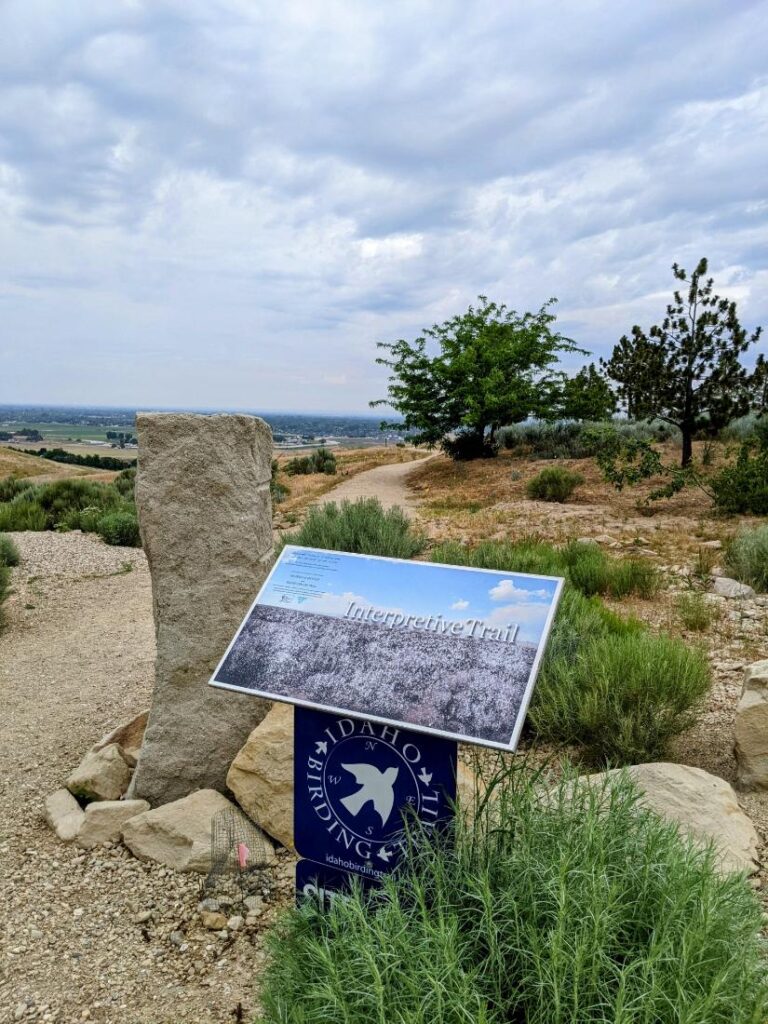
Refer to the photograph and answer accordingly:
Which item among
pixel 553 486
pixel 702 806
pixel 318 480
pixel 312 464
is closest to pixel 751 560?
pixel 702 806

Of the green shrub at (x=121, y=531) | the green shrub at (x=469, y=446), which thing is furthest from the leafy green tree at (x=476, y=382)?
the green shrub at (x=121, y=531)

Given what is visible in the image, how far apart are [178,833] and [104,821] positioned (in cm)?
47

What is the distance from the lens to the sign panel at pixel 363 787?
226cm

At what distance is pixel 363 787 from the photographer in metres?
2.36

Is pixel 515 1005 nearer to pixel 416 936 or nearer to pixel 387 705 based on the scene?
pixel 416 936

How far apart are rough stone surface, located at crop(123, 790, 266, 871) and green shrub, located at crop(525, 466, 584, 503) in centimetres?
1168

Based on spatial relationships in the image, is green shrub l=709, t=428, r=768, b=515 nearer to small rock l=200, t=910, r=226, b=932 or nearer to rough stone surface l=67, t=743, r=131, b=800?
rough stone surface l=67, t=743, r=131, b=800

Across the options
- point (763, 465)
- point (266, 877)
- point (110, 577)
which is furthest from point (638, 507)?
point (266, 877)

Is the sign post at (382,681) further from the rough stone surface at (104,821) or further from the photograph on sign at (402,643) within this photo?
the rough stone surface at (104,821)

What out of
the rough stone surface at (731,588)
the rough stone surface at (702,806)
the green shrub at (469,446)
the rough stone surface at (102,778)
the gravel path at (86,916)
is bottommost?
the gravel path at (86,916)

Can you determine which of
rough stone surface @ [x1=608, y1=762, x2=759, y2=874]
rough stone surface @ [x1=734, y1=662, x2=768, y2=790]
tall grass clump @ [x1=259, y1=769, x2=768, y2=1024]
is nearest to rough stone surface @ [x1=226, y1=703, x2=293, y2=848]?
tall grass clump @ [x1=259, y1=769, x2=768, y2=1024]

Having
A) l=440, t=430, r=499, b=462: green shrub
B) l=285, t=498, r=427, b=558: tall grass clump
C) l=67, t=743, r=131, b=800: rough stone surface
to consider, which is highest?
l=440, t=430, r=499, b=462: green shrub

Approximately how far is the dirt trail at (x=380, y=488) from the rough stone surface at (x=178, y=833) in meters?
10.4

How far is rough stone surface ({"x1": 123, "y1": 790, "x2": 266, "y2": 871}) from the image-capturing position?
316 centimetres
